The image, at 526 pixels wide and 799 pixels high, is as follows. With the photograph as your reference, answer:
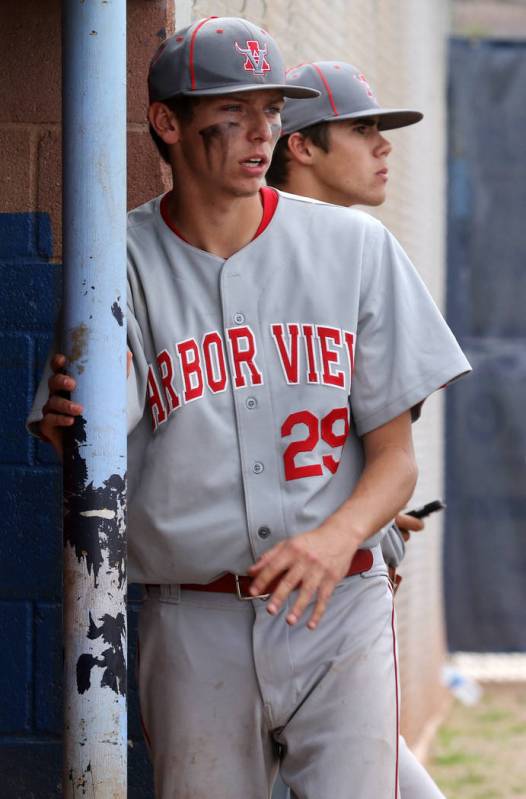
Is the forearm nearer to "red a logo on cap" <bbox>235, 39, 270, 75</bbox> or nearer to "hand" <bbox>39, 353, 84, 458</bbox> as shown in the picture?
"hand" <bbox>39, 353, 84, 458</bbox>

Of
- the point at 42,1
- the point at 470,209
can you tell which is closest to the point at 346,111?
the point at 42,1

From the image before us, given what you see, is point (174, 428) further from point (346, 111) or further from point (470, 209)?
point (470, 209)

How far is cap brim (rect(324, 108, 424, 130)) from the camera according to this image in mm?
3564

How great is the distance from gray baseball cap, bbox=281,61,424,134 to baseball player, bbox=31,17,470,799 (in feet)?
3.08

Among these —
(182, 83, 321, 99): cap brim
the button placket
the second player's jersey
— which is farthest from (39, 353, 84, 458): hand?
(182, 83, 321, 99): cap brim

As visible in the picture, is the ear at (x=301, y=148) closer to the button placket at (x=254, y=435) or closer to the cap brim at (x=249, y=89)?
the cap brim at (x=249, y=89)

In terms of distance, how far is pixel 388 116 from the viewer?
366cm

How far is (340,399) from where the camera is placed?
101 inches

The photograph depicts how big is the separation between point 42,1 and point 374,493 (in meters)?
1.65

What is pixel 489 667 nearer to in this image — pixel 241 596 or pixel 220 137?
pixel 241 596

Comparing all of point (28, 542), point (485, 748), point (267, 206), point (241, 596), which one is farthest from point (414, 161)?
point (241, 596)

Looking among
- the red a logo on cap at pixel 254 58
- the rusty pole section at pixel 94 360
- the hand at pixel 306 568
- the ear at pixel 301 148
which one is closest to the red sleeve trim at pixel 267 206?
the red a logo on cap at pixel 254 58

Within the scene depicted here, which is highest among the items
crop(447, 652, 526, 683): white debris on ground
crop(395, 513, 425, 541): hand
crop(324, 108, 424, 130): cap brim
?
crop(324, 108, 424, 130): cap brim

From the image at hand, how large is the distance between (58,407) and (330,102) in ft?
5.05
